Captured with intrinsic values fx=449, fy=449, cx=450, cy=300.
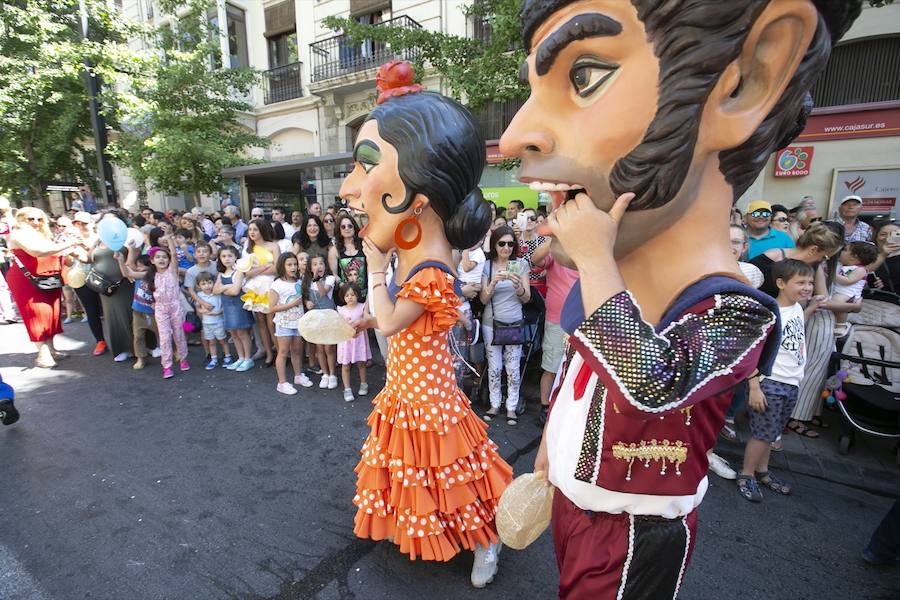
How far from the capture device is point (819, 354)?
3.50 meters

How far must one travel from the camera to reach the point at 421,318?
6.15 ft

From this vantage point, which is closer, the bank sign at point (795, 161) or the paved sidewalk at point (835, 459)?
the paved sidewalk at point (835, 459)

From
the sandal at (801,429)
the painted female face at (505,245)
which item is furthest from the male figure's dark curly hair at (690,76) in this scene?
the sandal at (801,429)

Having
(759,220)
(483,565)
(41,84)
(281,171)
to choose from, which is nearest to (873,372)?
(759,220)

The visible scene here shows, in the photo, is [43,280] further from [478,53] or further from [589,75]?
[589,75]

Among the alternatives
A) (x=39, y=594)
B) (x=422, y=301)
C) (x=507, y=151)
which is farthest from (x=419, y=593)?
(x=507, y=151)

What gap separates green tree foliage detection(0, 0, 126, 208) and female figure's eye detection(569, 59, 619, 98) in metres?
9.99

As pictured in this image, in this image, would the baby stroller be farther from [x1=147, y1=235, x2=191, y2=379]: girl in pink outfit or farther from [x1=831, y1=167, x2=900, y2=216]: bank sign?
[x1=147, y1=235, x2=191, y2=379]: girl in pink outfit

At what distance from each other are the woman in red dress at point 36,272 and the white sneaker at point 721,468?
6.43 metres

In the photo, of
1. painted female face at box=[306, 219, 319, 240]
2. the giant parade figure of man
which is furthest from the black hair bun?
painted female face at box=[306, 219, 319, 240]

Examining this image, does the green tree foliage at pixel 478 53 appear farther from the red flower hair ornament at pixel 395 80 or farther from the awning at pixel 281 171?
the red flower hair ornament at pixel 395 80

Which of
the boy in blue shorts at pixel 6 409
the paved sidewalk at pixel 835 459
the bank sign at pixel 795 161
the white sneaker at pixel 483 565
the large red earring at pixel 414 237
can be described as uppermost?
the bank sign at pixel 795 161

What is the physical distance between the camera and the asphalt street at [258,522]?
2.12 meters

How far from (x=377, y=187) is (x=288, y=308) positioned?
125 inches
